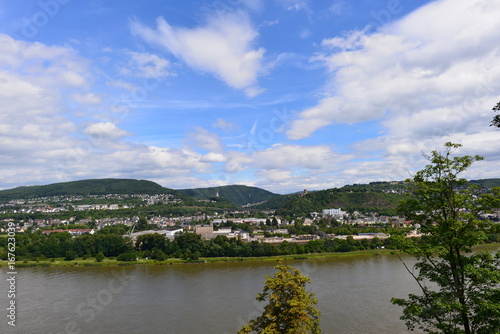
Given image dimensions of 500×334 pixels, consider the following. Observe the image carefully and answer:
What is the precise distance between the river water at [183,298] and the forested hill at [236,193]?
410 ft

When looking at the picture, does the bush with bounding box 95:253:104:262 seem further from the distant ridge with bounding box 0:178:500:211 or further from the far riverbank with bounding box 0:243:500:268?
the distant ridge with bounding box 0:178:500:211

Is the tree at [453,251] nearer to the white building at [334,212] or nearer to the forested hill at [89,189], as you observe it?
the white building at [334,212]

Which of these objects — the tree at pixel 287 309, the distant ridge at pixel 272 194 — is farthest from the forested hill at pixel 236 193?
the tree at pixel 287 309

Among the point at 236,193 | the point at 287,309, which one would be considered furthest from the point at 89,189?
the point at 287,309

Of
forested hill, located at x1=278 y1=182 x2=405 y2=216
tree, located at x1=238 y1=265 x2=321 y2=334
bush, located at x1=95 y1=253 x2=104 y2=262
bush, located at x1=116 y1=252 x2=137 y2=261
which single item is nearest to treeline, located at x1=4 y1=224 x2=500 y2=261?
bush, located at x1=116 y1=252 x2=137 y2=261

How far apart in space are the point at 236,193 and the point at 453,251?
163 meters

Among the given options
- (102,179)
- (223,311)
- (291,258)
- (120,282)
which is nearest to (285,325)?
(223,311)

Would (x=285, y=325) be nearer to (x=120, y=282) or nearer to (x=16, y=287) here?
(x=120, y=282)

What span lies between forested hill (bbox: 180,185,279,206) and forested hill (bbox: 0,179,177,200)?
87.6 ft

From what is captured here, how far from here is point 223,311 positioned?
14688mm

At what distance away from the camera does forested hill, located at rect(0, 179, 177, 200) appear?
115 meters

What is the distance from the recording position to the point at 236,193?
168m

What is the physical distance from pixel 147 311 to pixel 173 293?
3.42 meters

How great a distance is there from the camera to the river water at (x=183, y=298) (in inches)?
519
